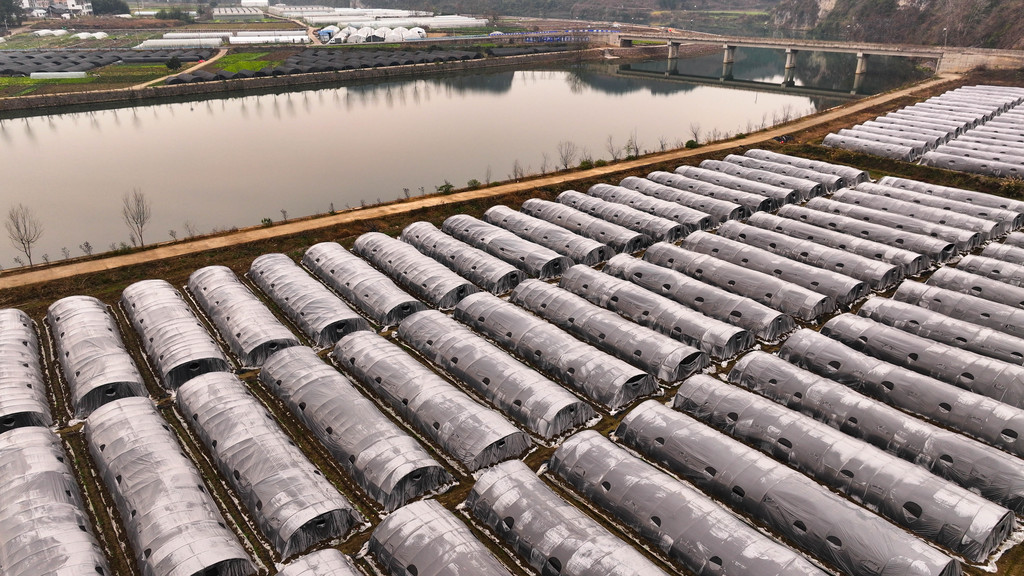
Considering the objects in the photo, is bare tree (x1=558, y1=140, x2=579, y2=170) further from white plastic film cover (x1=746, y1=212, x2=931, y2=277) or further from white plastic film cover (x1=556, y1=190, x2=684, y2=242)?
white plastic film cover (x1=746, y1=212, x2=931, y2=277)

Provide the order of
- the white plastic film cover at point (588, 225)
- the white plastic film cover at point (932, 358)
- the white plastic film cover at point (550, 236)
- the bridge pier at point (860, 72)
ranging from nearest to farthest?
1. the white plastic film cover at point (932, 358)
2. the white plastic film cover at point (550, 236)
3. the white plastic film cover at point (588, 225)
4. the bridge pier at point (860, 72)

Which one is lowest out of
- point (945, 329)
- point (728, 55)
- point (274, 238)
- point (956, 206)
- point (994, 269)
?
point (945, 329)

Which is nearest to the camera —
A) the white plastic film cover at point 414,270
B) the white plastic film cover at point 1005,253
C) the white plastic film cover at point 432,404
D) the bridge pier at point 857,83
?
the white plastic film cover at point 432,404

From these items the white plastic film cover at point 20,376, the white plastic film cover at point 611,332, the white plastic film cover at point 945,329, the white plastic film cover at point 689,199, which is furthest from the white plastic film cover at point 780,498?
the white plastic film cover at point 689,199

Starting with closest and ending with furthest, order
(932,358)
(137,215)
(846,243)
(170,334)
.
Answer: (932,358) → (170,334) → (846,243) → (137,215)

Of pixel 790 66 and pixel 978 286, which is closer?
pixel 978 286

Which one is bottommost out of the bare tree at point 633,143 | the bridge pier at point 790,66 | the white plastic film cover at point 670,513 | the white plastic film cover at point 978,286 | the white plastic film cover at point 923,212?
the white plastic film cover at point 670,513

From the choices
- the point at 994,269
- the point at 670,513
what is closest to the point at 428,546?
the point at 670,513

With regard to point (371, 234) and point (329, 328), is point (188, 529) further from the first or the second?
point (371, 234)

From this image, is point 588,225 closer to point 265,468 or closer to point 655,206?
point 655,206

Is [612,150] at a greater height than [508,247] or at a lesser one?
greater

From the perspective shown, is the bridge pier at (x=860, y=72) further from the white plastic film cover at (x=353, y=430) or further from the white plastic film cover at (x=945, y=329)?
the white plastic film cover at (x=353, y=430)
